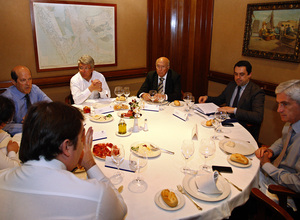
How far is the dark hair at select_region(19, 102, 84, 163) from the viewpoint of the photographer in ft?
3.61

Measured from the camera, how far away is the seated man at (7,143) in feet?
5.49

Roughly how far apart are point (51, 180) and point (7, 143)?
1.21 meters

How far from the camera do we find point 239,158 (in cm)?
191

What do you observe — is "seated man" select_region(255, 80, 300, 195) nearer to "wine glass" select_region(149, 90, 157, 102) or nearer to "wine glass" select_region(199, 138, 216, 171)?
"wine glass" select_region(199, 138, 216, 171)

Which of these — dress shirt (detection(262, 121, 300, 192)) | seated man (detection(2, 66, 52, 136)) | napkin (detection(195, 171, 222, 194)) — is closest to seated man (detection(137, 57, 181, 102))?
seated man (detection(2, 66, 52, 136))

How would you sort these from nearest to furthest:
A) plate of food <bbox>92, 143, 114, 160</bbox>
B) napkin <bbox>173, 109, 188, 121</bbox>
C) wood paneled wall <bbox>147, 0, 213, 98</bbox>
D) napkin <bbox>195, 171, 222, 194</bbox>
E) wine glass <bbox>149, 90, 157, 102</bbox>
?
napkin <bbox>195, 171, 222, 194</bbox>, plate of food <bbox>92, 143, 114, 160</bbox>, napkin <bbox>173, 109, 188, 121</bbox>, wine glass <bbox>149, 90, 157, 102</bbox>, wood paneled wall <bbox>147, 0, 213, 98</bbox>

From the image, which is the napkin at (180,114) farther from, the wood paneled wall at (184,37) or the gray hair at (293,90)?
the wood paneled wall at (184,37)

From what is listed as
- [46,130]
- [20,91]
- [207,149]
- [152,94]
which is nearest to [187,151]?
[207,149]

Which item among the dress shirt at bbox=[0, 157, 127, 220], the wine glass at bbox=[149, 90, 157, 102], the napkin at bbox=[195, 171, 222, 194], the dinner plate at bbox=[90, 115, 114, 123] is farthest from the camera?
the wine glass at bbox=[149, 90, 157, 102]

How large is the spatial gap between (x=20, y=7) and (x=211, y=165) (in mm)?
3693

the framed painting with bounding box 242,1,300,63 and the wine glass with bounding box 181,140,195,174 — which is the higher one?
the framed painting with bounding box 242,1,300,63

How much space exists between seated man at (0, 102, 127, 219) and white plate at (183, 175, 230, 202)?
529 millimetres

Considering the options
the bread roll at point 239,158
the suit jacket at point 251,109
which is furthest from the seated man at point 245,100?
the bread roll at point 239,158

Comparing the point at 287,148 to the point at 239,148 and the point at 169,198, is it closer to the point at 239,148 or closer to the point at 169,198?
the point at 239,148
